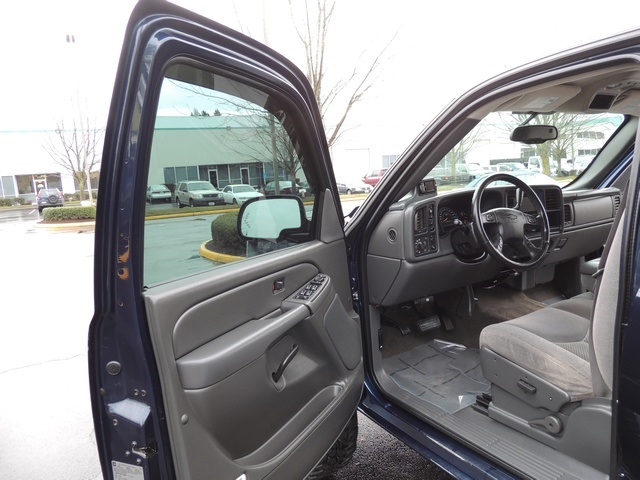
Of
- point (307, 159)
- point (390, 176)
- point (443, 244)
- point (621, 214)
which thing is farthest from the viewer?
point (443, 244)

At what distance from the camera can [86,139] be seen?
20.0 meters

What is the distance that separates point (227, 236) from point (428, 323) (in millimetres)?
1967

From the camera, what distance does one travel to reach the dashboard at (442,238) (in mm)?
2389

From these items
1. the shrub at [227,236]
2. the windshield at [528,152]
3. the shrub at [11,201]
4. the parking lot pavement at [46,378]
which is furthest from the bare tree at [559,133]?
the shrub at [11,201]

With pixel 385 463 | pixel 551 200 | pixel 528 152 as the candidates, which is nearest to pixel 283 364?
pixel 385 463

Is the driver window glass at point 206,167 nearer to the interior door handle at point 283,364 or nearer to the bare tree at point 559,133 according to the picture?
the interior door handle at point 283,364

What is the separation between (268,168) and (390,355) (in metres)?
1.63

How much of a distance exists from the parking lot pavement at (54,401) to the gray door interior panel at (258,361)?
2.33 feet

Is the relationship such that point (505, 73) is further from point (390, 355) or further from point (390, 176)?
point (390, 355)

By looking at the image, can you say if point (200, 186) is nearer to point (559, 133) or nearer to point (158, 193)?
point (158, 193)

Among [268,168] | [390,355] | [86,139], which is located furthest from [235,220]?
[86,139]

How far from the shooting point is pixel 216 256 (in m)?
1.56

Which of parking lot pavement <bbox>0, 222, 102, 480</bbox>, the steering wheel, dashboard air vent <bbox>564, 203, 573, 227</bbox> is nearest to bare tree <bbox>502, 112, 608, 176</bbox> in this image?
the steering wheel

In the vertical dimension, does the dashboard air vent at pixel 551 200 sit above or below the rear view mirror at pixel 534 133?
below
